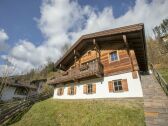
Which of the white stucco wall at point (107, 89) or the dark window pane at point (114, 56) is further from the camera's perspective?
→ the dark window pane at point (114, 56)

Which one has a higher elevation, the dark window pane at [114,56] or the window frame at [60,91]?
the dark window pane at [114,56]

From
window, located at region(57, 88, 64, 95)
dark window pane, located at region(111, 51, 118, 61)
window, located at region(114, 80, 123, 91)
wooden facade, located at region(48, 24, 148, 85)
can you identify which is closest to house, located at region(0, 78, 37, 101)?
window, located at region(57, 88, 64, 95)

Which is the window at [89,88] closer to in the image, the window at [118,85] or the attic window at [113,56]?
the window at [118,85]

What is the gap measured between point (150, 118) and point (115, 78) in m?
7.62

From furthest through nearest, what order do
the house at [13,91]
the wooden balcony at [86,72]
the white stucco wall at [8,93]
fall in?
the house at [13,91], the white stucco wall at [8,93], the wooden balcony at [86,72]

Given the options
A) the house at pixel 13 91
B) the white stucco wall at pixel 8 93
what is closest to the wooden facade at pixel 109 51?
the house at pixel 13 91

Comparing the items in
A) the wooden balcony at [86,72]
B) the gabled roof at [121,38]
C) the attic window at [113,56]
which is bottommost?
the wooden balcony at [86,72]

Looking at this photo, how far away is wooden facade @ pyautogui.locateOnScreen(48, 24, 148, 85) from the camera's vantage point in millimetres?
14234

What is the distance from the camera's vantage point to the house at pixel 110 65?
13586 mm

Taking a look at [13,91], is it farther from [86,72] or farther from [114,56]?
[114,56]

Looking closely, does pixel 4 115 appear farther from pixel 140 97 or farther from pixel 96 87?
pixel 140 97

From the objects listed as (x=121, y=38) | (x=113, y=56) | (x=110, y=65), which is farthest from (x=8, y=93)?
(x=121, y=38)

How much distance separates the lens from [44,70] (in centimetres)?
6656

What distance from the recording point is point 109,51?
16609mm
